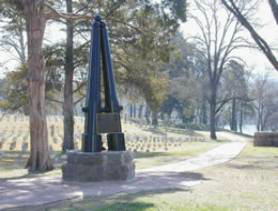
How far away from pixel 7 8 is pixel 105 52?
788 cm

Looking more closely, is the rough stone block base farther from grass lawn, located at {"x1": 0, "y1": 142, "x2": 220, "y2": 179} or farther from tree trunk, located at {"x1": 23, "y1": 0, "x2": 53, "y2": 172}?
tree trunk, located at {"x1": 23, "y1": 0, "x2": 53, "y2": 172}

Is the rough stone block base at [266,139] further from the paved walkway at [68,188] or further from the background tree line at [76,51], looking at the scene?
the paved walkway at [68,188]

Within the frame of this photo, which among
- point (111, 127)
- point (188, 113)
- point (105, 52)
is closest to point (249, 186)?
point (111, 127)

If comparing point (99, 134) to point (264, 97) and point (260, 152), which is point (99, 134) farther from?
point (264, 97)

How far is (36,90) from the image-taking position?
1364cm

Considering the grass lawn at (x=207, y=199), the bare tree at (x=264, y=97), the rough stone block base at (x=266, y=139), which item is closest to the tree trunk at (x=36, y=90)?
the grass lawn at (x=207, y=199)

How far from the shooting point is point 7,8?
54.9 ft

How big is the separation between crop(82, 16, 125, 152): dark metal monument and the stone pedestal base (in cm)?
31

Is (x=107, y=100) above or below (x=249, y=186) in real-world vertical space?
above

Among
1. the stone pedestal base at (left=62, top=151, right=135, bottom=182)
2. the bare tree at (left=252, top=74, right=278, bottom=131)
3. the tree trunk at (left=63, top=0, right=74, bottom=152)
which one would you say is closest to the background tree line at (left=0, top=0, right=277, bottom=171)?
the tree trunk at (left=63, top=0, right=74, bottom=152)

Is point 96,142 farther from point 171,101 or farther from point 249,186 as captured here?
point 171,101

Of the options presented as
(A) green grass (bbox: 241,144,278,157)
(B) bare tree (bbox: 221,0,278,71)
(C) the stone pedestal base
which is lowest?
(A) green grass (bbox: 241,144,278,157)

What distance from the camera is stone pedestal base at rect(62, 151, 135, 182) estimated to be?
364 inches

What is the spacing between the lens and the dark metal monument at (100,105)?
971cm
